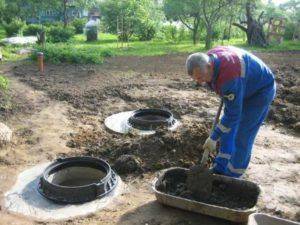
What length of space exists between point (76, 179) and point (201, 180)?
197 centimetres

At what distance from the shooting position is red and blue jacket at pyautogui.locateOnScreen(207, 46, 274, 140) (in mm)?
4184

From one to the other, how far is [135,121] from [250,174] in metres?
2.37

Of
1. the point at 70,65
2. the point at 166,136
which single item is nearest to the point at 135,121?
the point at 166,136

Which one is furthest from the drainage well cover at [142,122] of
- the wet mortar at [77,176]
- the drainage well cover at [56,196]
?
the drainage well cover at [56,196]

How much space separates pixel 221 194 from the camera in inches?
187

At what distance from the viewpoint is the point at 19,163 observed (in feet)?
19.1

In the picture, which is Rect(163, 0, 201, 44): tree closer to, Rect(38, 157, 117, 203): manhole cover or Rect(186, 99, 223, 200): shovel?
Rect(38, 157, 117, 203): manhole cover

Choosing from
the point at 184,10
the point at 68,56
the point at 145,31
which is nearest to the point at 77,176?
the point at 68,56

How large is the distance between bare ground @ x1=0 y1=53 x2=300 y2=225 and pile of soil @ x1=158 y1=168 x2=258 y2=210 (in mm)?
206

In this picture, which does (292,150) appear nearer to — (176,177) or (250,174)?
(250,174)

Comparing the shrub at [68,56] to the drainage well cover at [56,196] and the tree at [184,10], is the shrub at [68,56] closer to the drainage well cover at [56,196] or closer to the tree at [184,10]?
the tree at [184,10]

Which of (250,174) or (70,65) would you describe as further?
(70,65)

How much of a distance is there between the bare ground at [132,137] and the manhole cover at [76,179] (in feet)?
0.92

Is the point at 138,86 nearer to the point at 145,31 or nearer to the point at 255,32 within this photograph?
the point at 255,32
